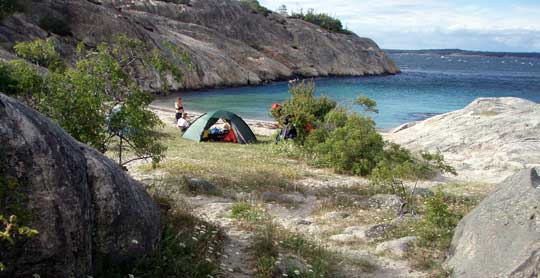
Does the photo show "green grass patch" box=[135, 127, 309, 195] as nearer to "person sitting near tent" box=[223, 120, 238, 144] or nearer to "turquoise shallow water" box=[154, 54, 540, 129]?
"person sitting near tent" box=[223, 120, 238, 144]

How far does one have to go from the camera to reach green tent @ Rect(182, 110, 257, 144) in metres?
22.7

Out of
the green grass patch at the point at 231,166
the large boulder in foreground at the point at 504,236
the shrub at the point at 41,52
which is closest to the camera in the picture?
the large boulder in foreground at the point at 504,236

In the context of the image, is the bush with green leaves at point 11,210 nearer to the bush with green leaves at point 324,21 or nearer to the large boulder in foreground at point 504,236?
the large boulder in foreground at point 504,236

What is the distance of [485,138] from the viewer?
19.4m

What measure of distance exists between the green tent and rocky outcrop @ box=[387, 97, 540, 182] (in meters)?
6.23

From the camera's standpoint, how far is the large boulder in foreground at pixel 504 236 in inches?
254

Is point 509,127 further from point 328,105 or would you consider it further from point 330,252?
point 330,252

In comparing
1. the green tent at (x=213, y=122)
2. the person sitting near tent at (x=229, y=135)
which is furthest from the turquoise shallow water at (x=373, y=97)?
the person sitting near tent at (x=229, y=135)

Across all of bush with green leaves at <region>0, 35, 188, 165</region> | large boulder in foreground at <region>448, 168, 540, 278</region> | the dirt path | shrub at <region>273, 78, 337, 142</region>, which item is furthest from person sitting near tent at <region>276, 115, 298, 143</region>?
large boulder in foreground at <region>448, 168, 540, 278</region>

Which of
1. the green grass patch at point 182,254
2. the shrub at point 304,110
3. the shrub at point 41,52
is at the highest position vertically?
the shrub at point 41,52

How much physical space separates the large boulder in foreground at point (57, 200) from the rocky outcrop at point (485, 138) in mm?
13362

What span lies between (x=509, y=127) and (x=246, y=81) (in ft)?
148

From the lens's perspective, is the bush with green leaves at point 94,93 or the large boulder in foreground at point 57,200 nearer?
the large boulder in foreground at point 57,200

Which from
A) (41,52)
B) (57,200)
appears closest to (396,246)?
(57,200)
